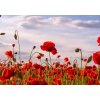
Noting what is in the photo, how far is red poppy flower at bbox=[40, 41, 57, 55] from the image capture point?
788cm

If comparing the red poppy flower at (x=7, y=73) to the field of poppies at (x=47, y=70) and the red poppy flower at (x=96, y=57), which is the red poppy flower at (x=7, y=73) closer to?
the field of poppies at (x=47, y=70)

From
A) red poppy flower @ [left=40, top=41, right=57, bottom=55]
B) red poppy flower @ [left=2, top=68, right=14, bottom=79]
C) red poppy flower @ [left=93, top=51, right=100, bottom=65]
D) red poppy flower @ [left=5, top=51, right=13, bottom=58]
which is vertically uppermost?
red poppy flower @ [left=40, top=41, right=57, bottom=55]

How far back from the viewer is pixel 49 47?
790 centimetres

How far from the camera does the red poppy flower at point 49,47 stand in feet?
25.9

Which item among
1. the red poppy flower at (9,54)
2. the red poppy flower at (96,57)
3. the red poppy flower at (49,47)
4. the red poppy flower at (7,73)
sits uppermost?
the red poppy flower at (49,47)

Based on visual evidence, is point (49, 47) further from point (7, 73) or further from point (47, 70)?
point (7, 73)

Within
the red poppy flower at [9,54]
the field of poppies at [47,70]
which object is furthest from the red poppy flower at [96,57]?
the red poppy flower at [9,54]

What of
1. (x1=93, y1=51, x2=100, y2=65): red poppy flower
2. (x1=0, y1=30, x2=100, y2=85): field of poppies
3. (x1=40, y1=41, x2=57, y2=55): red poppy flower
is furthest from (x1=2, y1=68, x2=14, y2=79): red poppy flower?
(x1=93, y1=51, x2=100, y2=65): red poppy flower

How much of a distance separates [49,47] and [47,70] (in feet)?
0.57

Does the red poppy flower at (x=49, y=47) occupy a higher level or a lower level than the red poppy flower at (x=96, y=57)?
higher

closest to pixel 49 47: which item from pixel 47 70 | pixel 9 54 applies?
pixel 47 70

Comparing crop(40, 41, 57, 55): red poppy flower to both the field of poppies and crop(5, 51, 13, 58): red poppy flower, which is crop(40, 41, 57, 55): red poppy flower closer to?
the field of poppies
